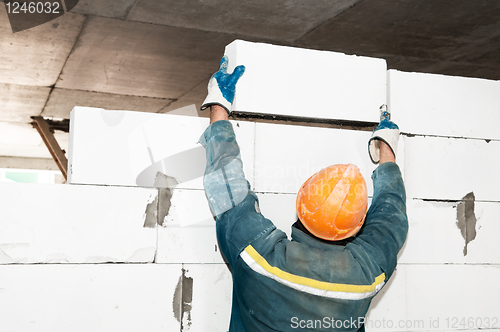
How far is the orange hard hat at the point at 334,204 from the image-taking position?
1743 millimetres

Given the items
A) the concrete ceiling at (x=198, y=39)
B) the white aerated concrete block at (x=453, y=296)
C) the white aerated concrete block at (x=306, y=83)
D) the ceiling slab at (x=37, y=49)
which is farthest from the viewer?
the ceiling slab at (x=37, y=49)

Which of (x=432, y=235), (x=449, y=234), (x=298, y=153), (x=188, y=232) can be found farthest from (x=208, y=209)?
(x=449, y=234)

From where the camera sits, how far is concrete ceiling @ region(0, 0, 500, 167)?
472 cm

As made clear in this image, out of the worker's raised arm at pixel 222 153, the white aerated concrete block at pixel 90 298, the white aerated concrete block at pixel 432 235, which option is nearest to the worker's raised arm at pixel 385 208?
the white aerated concrete block at pixel 432 235

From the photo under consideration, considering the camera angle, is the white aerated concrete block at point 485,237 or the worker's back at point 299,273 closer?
the worker's back at point 299,273

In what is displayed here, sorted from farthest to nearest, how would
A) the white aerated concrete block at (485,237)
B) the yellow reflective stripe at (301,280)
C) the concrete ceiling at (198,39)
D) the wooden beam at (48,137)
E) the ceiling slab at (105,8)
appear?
the wooden beam at (48,137), the concrete ceiling at (198,39), the ceiling slab at (105,8), the white aerated concrete block at (485,237), the yellow reflective stripe at (301,280)

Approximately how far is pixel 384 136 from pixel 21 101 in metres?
7.34

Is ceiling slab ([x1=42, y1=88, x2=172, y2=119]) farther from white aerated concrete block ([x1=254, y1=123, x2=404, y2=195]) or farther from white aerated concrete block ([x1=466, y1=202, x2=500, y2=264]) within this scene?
white aerated concrete block ([x1=466, y1=202, x2=500, y2=264])

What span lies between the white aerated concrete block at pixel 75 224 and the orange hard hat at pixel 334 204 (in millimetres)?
835

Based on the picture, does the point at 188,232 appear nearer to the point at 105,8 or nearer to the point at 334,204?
the point at 334,204

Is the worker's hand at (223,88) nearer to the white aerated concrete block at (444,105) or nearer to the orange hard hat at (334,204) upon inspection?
the orange hard hat at (334,204)

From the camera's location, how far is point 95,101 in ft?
26.0

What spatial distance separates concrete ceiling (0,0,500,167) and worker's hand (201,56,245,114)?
2.51 meters

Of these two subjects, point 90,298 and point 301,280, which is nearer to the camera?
point 301,280
